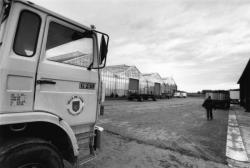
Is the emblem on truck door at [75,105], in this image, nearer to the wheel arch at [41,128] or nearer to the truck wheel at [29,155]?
the wheel arch at [41,128]

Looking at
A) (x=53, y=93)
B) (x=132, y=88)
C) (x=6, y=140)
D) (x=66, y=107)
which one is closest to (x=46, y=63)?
(x=53, y=93)

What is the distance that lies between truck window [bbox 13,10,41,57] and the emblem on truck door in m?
0.82

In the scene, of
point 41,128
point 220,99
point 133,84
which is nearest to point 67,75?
point 41,128

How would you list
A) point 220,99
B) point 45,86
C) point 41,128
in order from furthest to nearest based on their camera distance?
point 220,99 → point 41,128 → point 45,86

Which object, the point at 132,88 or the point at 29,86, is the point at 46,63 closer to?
the point at 29,86

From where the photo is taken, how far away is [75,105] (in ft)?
8.09

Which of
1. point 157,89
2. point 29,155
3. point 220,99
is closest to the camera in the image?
point 29,155

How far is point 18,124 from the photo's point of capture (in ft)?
6.39

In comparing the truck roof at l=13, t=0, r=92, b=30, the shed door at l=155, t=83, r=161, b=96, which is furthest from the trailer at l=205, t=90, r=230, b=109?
the shed door at l=155, t=83, r=161, b=96

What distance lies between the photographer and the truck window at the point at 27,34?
6.27 ft

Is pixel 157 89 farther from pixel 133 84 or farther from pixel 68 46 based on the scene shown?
pixel 68 46

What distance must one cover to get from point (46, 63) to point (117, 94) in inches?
1120

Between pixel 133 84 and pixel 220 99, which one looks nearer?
pixel 220 99

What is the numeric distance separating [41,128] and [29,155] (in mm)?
478
